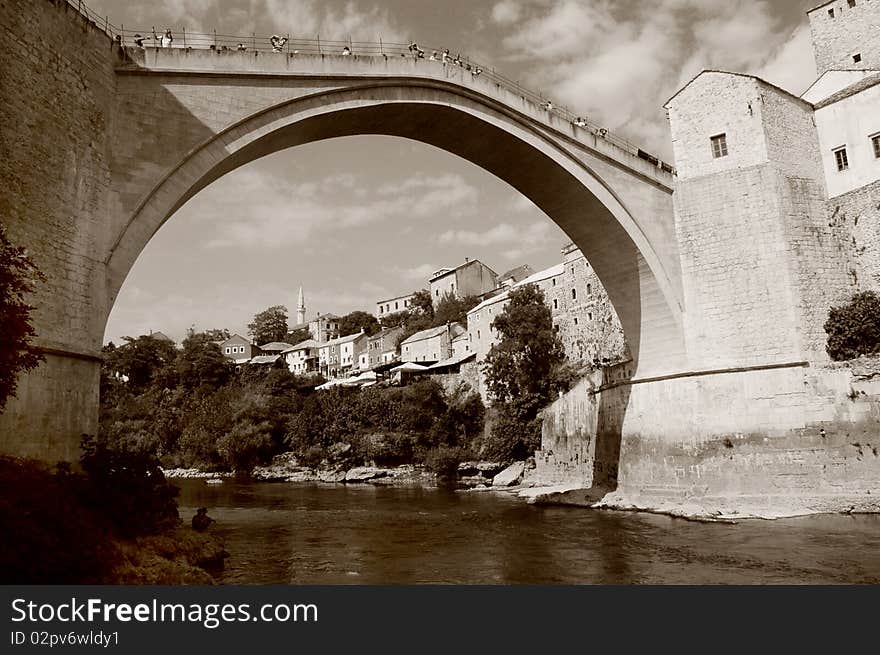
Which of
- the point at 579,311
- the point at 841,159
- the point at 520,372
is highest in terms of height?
the point at 841,159

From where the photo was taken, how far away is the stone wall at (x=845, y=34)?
24500 millimetres

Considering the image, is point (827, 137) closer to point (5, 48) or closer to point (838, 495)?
point (838, 495)

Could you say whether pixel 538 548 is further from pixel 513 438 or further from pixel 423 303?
pixel 423 303

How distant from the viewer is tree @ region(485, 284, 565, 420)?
34125 millimetres

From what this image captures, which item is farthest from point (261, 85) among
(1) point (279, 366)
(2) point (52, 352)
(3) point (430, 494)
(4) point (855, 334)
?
(1) point (279, 366)

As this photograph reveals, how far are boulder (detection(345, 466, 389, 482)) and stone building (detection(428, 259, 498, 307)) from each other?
29.4 meters

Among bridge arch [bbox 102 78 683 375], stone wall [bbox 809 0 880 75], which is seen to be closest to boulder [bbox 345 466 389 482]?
bridge arch [bbox 102 78 683 375]

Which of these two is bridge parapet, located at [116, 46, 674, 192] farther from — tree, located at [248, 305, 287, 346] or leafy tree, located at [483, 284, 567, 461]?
tree, located at [248, 305, 287, 346]

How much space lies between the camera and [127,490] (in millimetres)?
9297

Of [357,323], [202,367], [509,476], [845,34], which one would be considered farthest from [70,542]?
[357,323]

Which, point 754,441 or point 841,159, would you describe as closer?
point 754,441

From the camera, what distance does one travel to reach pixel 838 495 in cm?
1423

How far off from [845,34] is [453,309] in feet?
125

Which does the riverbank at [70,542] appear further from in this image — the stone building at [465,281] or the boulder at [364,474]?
the stone building at [465,281]
